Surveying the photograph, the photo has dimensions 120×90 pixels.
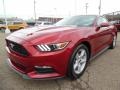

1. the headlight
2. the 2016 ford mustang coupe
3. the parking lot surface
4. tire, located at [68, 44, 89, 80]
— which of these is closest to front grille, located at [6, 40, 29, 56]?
the 2016 ford mustang coupe

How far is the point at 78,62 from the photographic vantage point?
3457 millimetres

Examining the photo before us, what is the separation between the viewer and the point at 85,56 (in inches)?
145

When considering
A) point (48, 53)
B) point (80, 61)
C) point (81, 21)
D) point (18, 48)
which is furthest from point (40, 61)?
point (81, 21)

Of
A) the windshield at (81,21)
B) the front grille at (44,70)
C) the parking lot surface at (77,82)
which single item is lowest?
the parking lot surface at (77,82)

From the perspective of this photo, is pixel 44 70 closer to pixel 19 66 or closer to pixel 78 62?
pixel 19 66

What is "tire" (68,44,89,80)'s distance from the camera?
3106mm

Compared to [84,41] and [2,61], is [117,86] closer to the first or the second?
[84,41]

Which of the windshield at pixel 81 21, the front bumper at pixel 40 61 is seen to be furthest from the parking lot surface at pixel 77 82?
the windshield at pixel 81 21

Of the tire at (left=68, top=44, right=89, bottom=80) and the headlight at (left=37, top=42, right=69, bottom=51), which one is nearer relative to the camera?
the headlight at (left=37, top=42, right=69, bottom=51)

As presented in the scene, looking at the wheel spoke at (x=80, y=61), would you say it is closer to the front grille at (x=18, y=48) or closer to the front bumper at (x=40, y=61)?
the front bumper at (x=40, y=61)

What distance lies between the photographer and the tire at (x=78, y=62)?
10.2 feet

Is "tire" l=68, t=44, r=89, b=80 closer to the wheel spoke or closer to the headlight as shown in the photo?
the wheel spoke

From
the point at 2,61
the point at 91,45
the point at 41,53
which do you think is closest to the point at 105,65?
the point at 91,45

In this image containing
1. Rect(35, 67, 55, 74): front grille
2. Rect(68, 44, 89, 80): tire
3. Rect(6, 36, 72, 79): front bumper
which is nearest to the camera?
Rect(6, 36, 72, 79): front bumper
